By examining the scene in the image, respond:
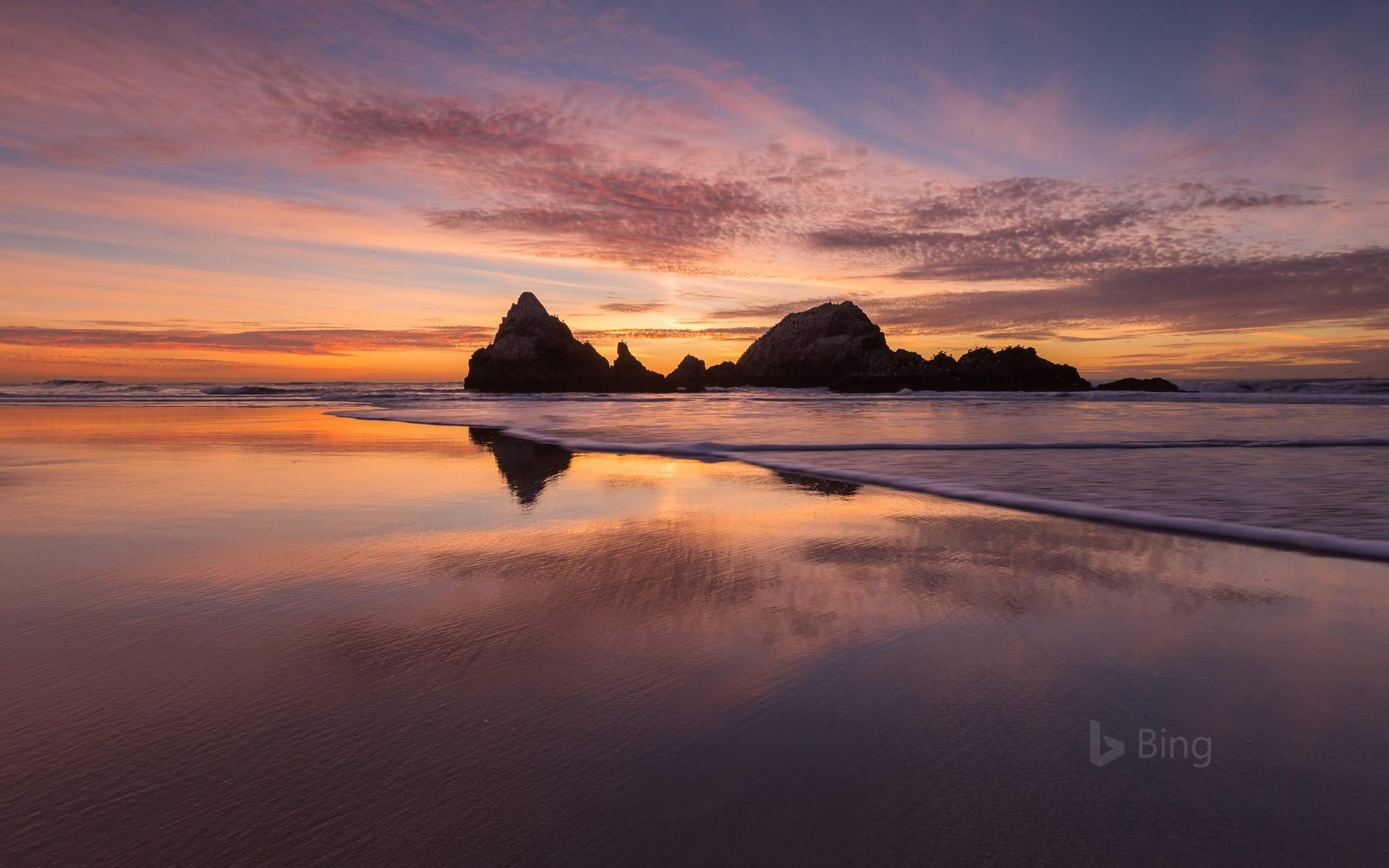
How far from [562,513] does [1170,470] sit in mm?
8250

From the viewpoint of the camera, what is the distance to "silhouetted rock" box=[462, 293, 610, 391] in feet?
201

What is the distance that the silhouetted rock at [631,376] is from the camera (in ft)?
224

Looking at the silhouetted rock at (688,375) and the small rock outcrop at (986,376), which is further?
the silhouetted rock at (688,375)

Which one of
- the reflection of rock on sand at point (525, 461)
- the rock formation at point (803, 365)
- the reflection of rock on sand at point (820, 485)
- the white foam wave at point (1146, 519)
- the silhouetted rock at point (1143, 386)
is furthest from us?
the rock formation at point (803, 365)

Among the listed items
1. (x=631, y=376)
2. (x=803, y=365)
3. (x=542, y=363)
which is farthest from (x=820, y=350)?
(x=542, y=363)

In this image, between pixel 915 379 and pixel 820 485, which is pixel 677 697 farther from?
pixel 915 379

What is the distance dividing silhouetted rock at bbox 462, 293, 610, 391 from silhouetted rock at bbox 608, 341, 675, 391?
4.18ft

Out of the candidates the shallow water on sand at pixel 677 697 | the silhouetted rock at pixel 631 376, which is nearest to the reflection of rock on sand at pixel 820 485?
the shallow water on sand at pixel 677 697

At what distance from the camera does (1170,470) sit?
30.5 feet

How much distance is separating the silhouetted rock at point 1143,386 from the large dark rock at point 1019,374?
2.26 metres

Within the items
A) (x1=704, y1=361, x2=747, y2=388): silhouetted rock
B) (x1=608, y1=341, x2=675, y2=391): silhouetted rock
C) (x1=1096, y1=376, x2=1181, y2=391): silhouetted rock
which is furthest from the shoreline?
(x1=704, y1=361, x2=747, y2=388): silhouetted rock

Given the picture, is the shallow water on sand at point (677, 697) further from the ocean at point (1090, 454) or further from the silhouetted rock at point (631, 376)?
the silhouetted rock at point (631, 376)

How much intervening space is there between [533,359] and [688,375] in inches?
914

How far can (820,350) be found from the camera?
268 ft
